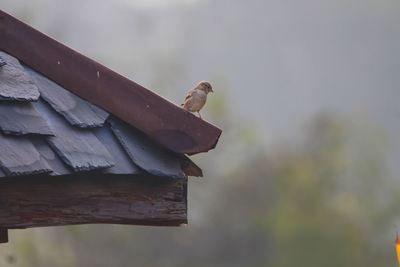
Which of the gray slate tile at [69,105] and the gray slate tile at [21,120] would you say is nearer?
the gray slate tile at [21,120]

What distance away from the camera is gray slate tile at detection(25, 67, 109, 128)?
8.13ft

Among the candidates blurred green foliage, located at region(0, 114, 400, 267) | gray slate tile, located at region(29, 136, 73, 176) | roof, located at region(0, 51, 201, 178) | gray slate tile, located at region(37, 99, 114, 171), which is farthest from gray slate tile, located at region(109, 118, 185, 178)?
blurred green foliage, located at region(0, 114, 400, 267)

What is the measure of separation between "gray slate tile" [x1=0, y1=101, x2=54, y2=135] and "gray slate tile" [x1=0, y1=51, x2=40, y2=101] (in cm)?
2

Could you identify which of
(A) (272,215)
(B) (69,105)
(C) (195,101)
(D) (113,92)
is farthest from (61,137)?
(A) (272,215)

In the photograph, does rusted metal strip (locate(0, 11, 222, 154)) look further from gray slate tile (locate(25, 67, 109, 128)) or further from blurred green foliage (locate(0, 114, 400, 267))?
blurred green foliage (locate(0, 114, 400, 267))

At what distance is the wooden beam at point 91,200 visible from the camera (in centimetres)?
227

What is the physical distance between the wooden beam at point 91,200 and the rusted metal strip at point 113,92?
153 mm

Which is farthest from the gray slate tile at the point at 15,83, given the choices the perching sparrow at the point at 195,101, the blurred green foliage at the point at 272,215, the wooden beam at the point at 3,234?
the blurred green foliage at the point at 272,215

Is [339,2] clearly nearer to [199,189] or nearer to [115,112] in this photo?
[199,189]

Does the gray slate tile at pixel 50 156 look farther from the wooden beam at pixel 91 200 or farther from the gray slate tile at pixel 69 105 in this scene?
the gray slate tile at pixel 69 105

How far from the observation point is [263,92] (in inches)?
1102

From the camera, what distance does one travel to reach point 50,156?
229 cm

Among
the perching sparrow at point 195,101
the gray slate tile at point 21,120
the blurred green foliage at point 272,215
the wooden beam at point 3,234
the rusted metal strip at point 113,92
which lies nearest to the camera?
the gray slate tile at point 21,120

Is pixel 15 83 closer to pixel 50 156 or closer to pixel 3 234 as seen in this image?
pixel 50 156
